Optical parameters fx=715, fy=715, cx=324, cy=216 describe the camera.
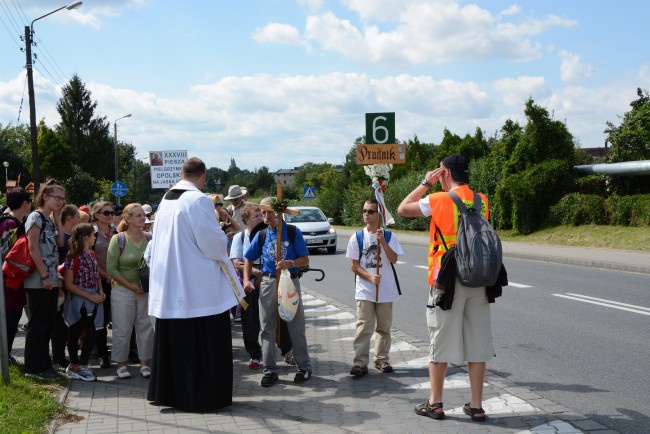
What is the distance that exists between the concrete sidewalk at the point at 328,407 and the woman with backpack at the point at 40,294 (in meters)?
0.39

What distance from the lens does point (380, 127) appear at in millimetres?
9781

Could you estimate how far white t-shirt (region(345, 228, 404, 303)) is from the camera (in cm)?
712

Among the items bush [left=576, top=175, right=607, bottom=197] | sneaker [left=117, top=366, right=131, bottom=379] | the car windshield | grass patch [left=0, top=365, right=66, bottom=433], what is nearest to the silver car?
the car windshield

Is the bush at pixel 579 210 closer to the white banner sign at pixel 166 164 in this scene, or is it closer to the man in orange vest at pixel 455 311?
the white banner sign at pixel 166 164

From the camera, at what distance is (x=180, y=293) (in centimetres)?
570

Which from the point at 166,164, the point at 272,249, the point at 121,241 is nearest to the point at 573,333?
the point at 272,249

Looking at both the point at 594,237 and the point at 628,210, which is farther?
the point at 628,210

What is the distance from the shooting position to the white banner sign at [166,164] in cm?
1958

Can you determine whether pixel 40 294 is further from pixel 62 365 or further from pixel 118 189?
pixel 118 189

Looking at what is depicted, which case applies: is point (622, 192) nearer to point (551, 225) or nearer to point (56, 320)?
point (551, 225)

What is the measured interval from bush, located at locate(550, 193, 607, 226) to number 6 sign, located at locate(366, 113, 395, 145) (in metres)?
18.4

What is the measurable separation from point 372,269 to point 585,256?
47.0ft


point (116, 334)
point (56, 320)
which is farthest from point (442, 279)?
point (56, 320)

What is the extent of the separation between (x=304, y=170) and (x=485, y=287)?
554 feet
